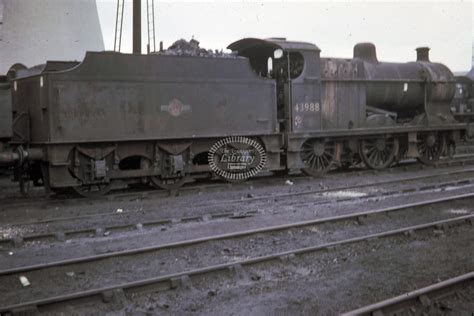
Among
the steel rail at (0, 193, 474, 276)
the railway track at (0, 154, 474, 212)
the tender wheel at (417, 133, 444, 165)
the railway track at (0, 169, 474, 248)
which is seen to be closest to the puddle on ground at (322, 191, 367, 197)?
the railway track at (0, 169, 474, 248)

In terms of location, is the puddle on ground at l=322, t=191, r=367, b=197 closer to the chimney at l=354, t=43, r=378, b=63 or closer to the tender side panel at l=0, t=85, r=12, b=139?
the chimney at l=354, t=43, r=378, b=63

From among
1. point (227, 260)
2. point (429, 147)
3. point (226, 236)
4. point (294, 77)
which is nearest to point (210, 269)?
point (227, 260)

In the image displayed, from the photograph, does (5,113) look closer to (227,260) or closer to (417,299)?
(227,260)

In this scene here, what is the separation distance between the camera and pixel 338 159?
12859 millimetres

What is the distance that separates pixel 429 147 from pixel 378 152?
202 cm

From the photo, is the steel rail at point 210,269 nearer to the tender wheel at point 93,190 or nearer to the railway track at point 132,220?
the railway track at point 132,220

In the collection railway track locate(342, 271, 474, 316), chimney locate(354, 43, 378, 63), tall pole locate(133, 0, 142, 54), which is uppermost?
tall pole locate(133, 0, 142, 54)

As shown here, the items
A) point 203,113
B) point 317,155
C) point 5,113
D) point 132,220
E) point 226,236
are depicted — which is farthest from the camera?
point 5,113

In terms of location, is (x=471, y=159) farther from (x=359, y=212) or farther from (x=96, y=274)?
(x=96, y=274)

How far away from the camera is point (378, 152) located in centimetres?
1368

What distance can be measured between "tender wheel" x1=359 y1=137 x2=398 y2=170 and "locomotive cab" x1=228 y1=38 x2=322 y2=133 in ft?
5.81

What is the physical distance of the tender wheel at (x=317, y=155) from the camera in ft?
40.7

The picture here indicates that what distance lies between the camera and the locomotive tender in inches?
373

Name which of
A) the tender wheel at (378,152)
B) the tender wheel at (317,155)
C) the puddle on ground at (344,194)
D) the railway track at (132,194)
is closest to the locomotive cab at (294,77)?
the tender wheel at (317,155)
